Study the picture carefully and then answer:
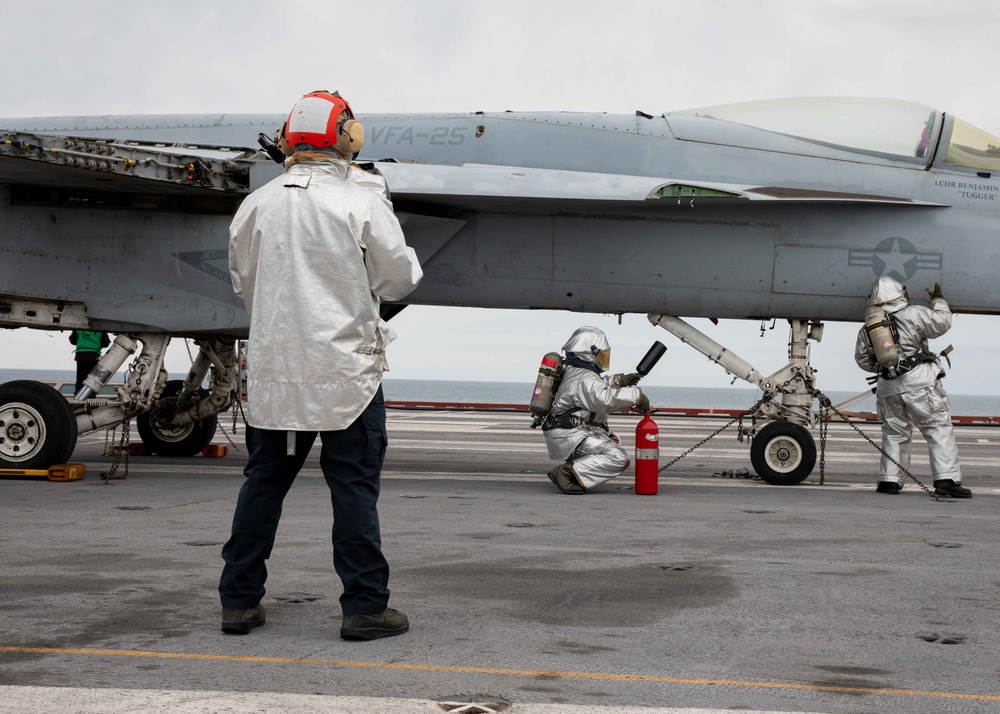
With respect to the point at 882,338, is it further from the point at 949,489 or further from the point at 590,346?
the point at 590,346

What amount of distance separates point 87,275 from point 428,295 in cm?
334

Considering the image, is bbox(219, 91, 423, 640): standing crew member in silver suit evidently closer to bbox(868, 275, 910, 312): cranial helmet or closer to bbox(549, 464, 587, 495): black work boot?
Result: bbox(549, 464, 587, 495): black work boot

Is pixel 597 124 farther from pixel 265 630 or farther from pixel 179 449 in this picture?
pixel 265 630

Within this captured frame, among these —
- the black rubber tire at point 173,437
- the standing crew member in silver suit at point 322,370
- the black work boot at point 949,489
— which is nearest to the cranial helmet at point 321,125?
the standing crew member in silver suit at point 322,370

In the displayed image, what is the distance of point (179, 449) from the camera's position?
12.1 m

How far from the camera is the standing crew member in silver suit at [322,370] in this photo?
3748mm

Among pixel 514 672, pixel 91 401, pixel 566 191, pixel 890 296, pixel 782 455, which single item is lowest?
pixel 514 672

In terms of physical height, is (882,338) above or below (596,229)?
below

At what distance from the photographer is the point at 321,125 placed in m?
3.97

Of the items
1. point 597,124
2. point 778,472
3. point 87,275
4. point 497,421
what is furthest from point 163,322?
point 497,421

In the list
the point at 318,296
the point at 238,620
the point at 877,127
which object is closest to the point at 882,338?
the point at 877,127

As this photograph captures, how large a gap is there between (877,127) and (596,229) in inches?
113

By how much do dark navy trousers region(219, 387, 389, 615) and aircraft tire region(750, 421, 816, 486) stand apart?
6.58m

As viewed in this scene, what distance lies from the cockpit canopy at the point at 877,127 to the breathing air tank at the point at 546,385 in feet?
9.94
